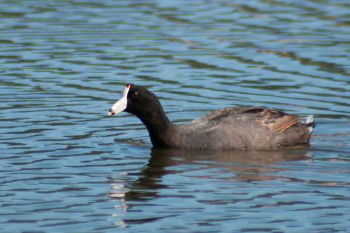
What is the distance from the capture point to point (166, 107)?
16.6 m

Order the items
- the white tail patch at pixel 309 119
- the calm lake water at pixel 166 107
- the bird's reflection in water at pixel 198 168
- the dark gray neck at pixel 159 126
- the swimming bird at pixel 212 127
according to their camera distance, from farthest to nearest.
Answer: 1. the white tail patch at pixel 309 119
2. the dark gray neck at pixel 159 126
3. the swimming bird at pixel 212 127
4. the bird's reflection in water at pixel 198 168
5. the calm lake water at pixel 166 107

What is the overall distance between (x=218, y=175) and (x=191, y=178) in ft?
1.30

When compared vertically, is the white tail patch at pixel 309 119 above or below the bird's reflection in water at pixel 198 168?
above

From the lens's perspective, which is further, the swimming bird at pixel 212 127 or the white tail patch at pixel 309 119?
the white tail patch at pixel 309 119

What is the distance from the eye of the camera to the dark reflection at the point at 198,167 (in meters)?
11.5

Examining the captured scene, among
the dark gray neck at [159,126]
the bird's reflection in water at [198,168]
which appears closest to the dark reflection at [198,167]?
the bird's reflection in water at [198,168]

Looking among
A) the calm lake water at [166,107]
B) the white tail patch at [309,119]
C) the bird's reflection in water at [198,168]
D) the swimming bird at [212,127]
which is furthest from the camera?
the white tail patch at [309,119]

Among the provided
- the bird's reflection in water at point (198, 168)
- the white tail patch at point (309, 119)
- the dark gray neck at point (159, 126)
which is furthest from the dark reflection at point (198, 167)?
the white tail patch at point (309, 119)

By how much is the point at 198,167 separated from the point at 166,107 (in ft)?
12.8

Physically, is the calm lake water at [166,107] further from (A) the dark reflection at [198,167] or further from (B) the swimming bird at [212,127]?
(B) the swimming bird at [212,127]

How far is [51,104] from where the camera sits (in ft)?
54.6

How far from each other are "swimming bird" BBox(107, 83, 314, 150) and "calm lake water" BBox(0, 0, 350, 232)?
0.22 metres

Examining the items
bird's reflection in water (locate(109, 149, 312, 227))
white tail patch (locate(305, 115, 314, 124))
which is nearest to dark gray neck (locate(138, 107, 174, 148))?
bird's reflection in water (locate(109, 149, 312, 227))

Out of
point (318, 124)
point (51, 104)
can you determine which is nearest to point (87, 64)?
point (51, 104)
